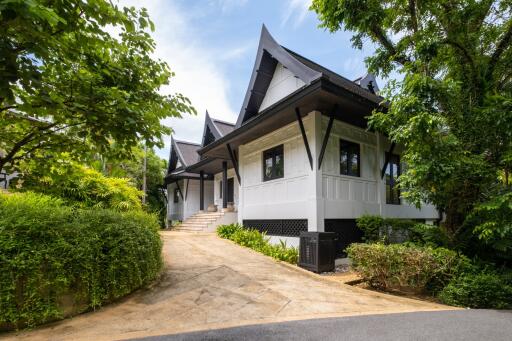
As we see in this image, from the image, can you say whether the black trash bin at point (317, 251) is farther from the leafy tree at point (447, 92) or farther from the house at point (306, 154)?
the leafy tree at point (447, 92)

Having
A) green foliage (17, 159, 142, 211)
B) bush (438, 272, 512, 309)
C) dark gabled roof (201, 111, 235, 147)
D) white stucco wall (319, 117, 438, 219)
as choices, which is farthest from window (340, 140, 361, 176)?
dark gabled roof (201, 111, 235, 147)

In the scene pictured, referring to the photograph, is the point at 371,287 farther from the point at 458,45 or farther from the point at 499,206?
the point at 458,45

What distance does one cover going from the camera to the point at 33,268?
3.81 m

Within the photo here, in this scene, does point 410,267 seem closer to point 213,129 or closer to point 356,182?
point 356,182

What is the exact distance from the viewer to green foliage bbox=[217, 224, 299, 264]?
27.3 ft

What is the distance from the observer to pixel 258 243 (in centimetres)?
984

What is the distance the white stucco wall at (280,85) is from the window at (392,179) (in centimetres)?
455

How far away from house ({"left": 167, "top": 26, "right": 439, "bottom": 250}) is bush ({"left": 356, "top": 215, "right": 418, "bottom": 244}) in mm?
474

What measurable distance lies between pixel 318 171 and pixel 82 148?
20.3ft

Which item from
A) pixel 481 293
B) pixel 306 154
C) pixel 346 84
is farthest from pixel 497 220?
pixel 346 84

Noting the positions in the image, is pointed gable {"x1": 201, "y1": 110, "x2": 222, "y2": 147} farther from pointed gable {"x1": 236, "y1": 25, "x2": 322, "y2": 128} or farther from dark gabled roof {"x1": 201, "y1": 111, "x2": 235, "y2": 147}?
pointed gable {"x1": 236, "y1": 25, "x2": 322, "y2": 128}

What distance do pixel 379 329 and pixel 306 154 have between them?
19.7 feet

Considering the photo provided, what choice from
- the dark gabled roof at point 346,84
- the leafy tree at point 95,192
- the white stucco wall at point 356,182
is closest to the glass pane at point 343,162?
the white stucco wall at point 356,182

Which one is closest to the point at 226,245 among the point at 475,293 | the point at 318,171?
the point at 318,171
